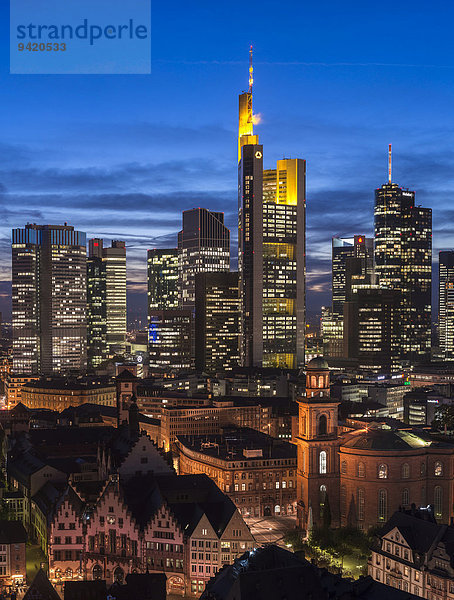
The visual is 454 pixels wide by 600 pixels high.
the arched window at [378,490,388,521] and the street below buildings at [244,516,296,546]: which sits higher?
the arched window at [378,490,388,521]

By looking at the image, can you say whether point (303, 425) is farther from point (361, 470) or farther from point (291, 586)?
point (291, 586)

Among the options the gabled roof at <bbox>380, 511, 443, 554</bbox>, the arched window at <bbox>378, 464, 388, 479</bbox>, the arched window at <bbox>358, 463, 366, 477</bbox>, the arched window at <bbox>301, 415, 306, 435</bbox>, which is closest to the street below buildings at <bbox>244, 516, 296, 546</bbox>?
the arched window at <bbox>358, 463, 366, 477</bbox>

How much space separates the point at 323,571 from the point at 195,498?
136ft

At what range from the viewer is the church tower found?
154 meters

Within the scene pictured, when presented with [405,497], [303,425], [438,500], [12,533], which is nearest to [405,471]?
[405,497]

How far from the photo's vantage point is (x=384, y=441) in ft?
500

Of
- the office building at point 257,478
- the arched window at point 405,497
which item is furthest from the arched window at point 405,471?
the office building at point 257,478

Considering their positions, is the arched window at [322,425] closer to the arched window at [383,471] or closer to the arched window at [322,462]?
the arched window at [322,462]

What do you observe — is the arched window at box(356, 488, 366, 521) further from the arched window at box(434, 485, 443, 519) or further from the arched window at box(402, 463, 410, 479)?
the arched window at box(434, 485, 443, 519)

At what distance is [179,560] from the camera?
118 meters

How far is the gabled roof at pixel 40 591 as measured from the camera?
93.1 metres

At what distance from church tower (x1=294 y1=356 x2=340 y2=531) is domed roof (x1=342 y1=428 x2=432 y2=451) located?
163 inches

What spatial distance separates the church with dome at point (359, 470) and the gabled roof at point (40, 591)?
62.2m

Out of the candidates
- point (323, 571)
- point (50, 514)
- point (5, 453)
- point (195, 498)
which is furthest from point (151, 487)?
point (5, 453)
